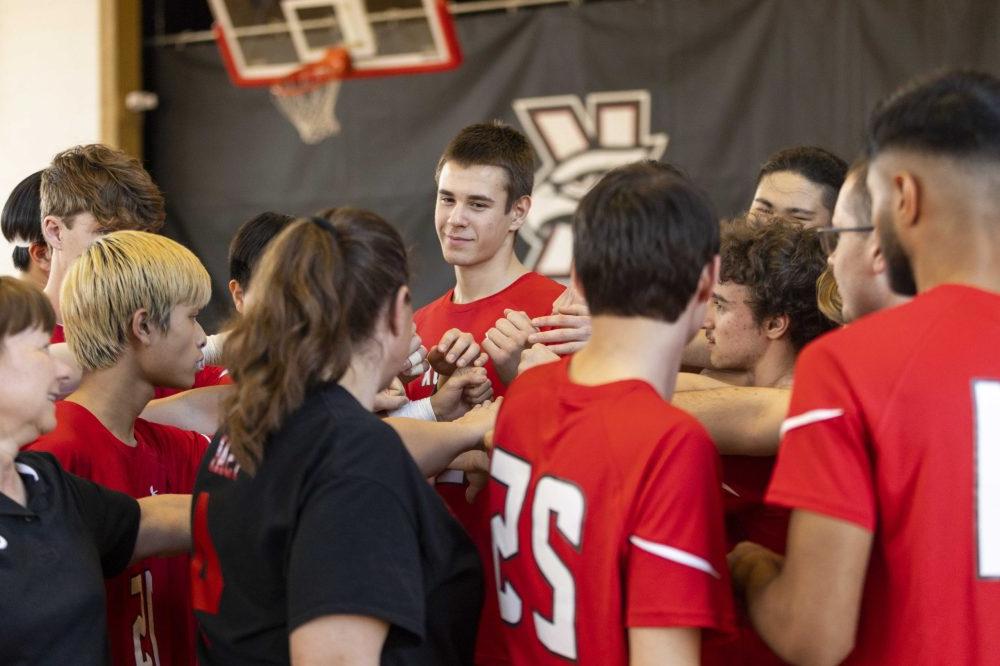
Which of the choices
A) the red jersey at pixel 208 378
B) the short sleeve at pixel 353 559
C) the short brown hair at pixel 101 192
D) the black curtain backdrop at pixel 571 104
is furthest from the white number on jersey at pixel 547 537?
the black curtain backdrop at pixel 571 104

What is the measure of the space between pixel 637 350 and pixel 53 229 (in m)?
2.07

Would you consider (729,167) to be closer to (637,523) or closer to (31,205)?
(31,205)

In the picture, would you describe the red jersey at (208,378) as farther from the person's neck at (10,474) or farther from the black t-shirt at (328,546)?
the black t-shirt at (328,546)

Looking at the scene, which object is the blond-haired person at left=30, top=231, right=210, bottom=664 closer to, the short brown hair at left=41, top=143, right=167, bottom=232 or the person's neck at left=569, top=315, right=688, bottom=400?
the short brown hair at left=41, top=143, right=167, bottom=232

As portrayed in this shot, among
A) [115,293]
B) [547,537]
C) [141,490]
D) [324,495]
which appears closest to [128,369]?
[115,293]

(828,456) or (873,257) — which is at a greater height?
(873,257)

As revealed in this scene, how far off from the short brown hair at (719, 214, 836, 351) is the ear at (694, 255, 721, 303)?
66 cm

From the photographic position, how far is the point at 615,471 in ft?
5.49

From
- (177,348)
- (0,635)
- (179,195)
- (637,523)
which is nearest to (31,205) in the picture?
(177,348)

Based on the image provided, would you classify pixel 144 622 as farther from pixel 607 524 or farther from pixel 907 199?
pixel 907 199

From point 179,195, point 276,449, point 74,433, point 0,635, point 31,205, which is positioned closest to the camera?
point 276,449

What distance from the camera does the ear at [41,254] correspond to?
338 cm

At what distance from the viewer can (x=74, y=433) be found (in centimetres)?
241

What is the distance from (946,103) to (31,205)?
8.71ft
